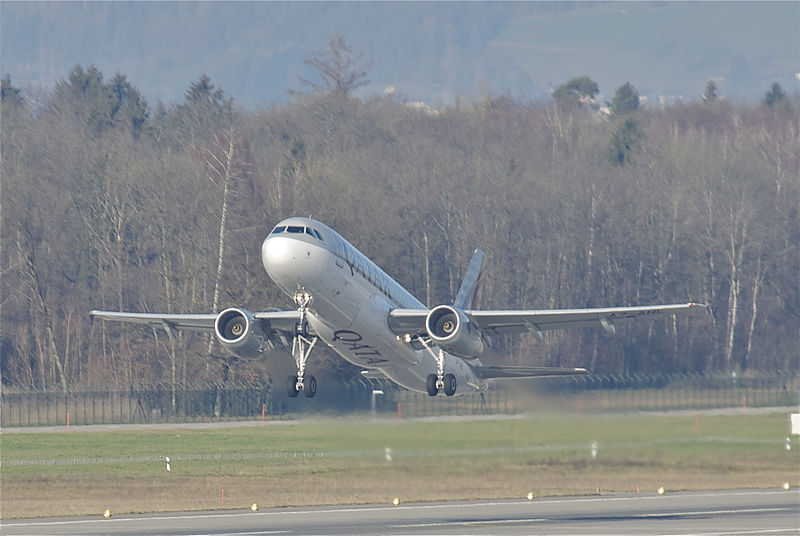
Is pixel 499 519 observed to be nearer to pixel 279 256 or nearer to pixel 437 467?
pixel 437 467

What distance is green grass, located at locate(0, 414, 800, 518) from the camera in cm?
4453

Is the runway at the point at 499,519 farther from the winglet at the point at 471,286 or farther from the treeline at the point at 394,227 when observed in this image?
the treeline at the point at 394,227

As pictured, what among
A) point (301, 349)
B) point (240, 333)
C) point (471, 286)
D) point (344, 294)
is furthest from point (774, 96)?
point (344, 294)

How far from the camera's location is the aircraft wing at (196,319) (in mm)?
40531

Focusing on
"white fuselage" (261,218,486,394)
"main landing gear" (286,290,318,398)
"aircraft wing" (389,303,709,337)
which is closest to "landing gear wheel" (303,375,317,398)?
"main landing gear" (286,290,318,398)

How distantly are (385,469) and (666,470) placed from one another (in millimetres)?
10433

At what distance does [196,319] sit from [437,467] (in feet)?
30.2

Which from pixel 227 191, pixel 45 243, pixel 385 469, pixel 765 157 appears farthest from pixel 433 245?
pixel 385 469

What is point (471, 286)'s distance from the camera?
51188mm

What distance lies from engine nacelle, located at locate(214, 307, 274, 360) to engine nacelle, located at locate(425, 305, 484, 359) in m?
5.03

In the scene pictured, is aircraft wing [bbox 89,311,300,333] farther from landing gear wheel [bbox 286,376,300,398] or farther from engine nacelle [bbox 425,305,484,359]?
engine nacelle [bbox 425,305,484,359]

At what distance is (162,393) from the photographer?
65.4 metres

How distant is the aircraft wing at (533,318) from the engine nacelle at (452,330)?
678 mm

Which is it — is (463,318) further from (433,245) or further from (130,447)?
(433,245)
